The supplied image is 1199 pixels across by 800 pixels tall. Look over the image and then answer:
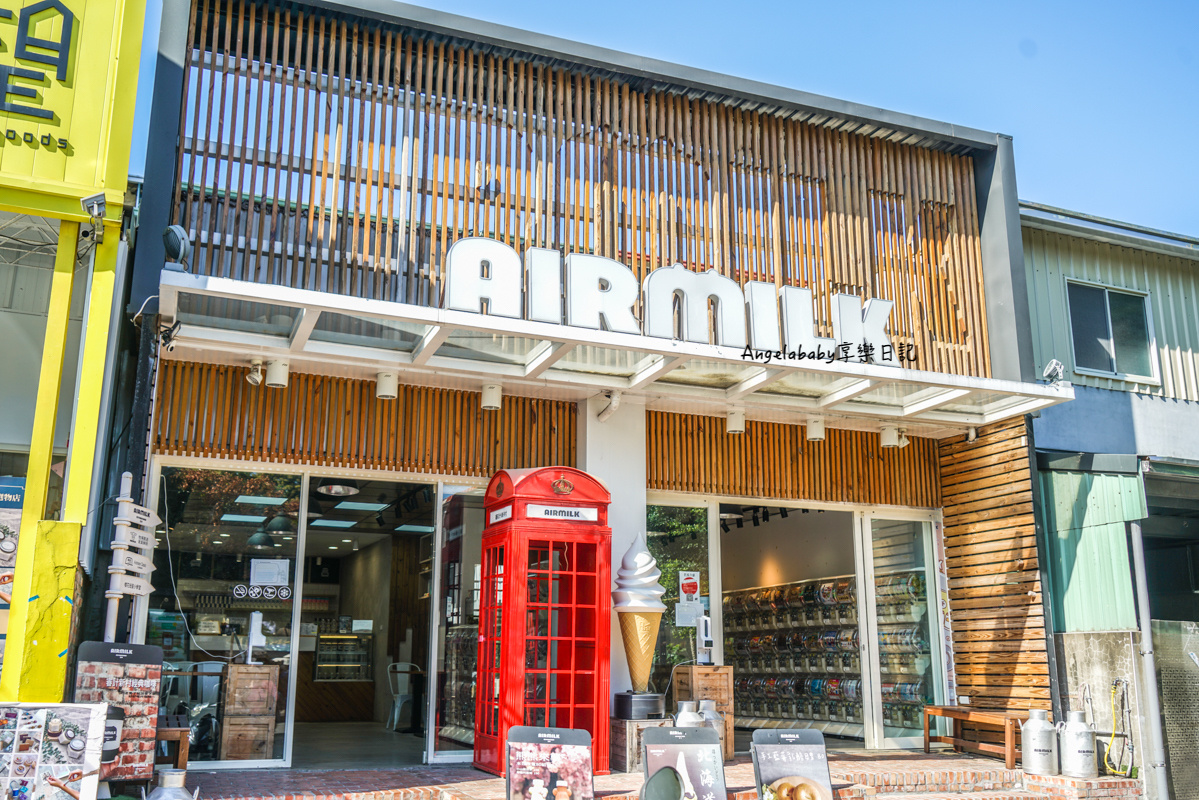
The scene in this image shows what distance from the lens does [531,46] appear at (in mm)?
9695

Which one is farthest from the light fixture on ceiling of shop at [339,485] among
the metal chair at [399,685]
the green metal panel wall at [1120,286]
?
the green metal panel wall at [1120,286]

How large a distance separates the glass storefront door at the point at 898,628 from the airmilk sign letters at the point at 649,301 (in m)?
3.27

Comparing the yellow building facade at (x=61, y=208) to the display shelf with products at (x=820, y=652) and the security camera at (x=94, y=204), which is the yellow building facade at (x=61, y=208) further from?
the display shelf with products at (x=820, y=652)

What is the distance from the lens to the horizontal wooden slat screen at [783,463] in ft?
34.2

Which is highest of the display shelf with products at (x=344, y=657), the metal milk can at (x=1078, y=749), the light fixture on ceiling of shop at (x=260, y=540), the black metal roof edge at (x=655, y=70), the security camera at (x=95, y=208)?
the black metal roof edge at (x=655, y=70)

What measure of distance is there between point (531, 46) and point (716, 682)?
653 cm

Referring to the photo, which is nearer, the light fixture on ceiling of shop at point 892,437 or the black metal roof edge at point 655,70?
the black metal roof edge at point 655,70

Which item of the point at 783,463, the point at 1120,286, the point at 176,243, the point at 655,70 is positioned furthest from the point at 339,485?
the point at 1120,286

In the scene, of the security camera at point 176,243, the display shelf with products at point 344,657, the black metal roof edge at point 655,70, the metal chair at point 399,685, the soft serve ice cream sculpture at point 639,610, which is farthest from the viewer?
the display shelf with products at point 344,657

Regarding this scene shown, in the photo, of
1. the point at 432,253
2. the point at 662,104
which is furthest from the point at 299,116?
the point at 662,104

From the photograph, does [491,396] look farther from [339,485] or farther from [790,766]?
[790,766]

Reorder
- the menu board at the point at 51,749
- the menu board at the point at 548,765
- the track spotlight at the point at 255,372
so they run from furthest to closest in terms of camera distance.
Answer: the track spotlight at the point at 255,372 → the menu board at the point at 548,765 → the menu board at the point at 51,749

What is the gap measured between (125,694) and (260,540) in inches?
94.2

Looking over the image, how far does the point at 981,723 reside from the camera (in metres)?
10.5
